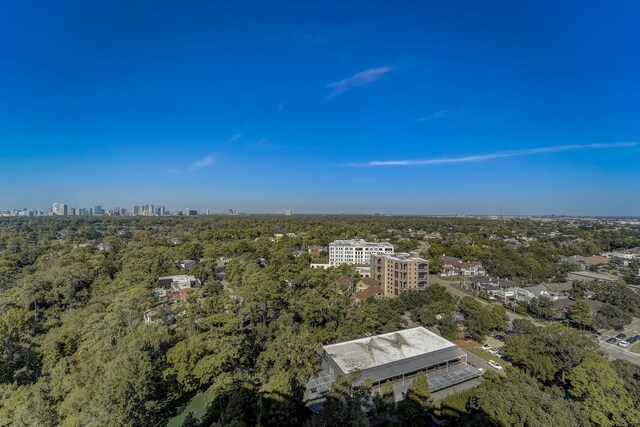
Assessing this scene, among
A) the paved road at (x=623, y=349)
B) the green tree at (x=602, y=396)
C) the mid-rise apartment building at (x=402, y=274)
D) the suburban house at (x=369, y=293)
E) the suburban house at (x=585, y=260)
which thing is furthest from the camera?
the suburban house at (x=585, y=260)

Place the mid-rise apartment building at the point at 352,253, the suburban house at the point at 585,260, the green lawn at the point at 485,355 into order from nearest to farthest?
1. the green lawn at the point at 485,355
2. the suburban house at the point at 585,260
3. the mid-rise apartment building at the point at 352,253

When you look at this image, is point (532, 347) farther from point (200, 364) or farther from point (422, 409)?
point (200, 364)

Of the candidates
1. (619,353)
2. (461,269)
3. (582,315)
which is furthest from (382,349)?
(461,269)

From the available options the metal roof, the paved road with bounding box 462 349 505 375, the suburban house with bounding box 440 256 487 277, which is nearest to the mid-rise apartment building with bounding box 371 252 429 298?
the paved road with bounding box 462 349 505 375

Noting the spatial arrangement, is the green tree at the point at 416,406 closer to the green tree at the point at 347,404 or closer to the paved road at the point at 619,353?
the green tree at the point at 347,404

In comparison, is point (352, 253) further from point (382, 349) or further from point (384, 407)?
point (384, 407)

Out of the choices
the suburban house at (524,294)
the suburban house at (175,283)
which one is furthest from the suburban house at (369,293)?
the suburban house at (175,283)
